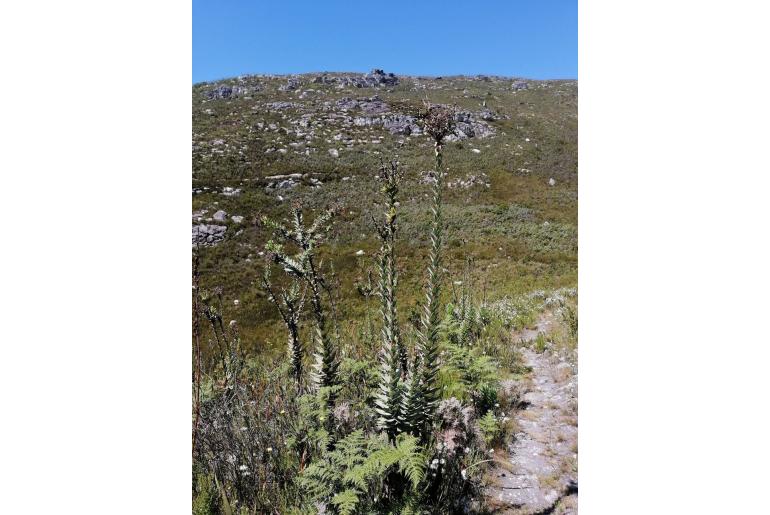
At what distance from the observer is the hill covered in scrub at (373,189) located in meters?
8.28

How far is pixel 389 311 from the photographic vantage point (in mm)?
1644

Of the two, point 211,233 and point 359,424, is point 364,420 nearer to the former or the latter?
point 359,424

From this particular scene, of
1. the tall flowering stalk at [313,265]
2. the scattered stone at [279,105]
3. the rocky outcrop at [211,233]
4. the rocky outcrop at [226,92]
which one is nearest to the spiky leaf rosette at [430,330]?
the tall flowering stalk at [313,265]

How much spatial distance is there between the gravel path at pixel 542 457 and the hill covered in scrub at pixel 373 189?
1.24m

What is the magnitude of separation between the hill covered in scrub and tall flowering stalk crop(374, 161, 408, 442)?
0.15 metres

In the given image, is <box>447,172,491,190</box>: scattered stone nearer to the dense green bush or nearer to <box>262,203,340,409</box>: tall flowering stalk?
the dense green bush

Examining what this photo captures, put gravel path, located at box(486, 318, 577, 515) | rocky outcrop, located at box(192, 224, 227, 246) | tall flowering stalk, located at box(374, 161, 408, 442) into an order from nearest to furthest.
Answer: tall flowering stalk, located at box(374, 161, 408, 442)
gravel path, located at box(486, 318, 577, 515)
rocky outcrop, located at box(192, 224, 227, 246)

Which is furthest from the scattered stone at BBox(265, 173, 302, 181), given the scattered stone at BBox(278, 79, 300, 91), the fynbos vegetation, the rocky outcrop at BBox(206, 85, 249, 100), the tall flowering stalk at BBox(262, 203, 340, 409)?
the scattered stone at BBox(278, 79, 300, 91)

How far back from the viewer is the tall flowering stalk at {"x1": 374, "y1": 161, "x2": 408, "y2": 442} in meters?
1.60
